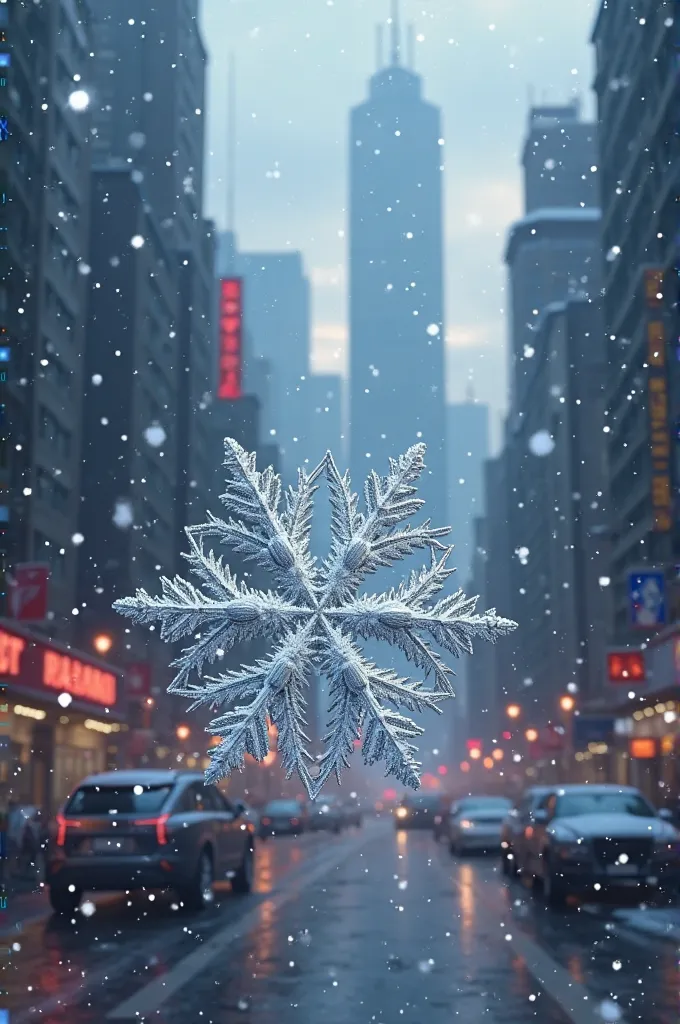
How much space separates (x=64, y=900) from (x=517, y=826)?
9.11 metres

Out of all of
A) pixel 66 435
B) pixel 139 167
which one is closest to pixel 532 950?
pixel 66 435

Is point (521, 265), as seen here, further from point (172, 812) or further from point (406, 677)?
point (406, 677)

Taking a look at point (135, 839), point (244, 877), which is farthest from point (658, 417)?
point (135, 839)

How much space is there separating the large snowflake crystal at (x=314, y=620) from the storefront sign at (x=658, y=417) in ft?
131

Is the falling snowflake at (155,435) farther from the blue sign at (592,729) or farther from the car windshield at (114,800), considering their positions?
the car windshield at (114,800)

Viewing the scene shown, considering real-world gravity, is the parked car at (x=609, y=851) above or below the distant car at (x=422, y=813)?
above

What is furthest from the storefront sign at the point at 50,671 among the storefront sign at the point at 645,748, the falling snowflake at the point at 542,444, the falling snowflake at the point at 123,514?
the falling snowflake at the point at 542,444

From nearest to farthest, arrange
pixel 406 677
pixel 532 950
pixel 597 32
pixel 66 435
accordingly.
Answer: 1. pixel 406 677
2. pixel 532 950
3. pixel 66 435
4. pixel 597 32

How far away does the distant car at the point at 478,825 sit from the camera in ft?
101

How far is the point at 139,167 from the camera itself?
85.3 meters

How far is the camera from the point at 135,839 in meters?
13.9

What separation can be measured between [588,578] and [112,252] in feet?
122

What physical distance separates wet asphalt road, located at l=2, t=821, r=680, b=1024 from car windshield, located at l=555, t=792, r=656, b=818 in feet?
4.43

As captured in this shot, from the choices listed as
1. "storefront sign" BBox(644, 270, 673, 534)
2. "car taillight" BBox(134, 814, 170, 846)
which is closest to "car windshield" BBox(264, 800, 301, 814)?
"storefront sign" BBox(644, 270, 673, 534)
